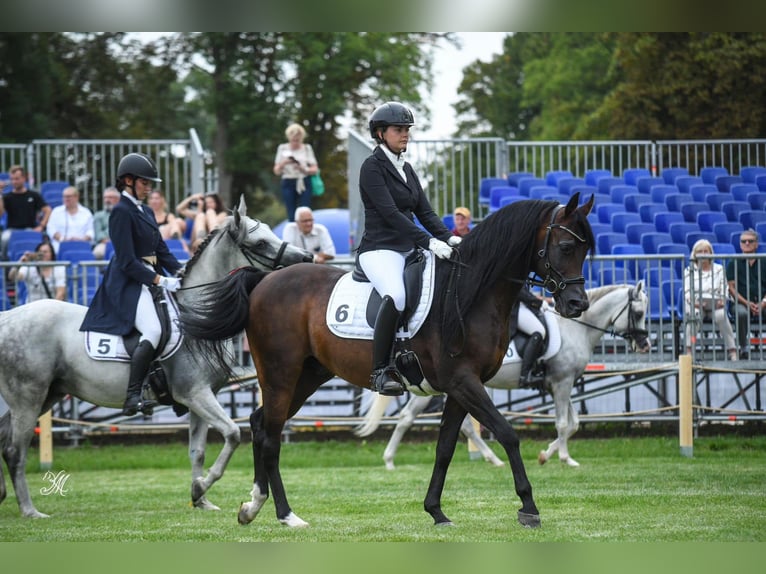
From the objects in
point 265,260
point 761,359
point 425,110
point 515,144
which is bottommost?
point 761,359

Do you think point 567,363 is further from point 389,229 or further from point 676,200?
point 389,229

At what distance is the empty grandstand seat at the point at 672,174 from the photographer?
17625 mm

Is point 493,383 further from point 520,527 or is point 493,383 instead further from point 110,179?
point 110,179

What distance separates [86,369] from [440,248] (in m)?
3.74

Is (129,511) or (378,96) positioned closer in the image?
(129,511)

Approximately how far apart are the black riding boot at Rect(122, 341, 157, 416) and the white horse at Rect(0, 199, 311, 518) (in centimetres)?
14

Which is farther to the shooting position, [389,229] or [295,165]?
[295,165]

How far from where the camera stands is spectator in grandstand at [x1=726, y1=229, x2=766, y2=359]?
46.8 ft

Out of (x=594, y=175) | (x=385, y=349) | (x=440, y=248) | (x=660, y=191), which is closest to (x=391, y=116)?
(x=440, y=248)

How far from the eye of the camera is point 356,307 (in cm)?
902

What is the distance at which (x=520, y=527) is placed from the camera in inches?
324

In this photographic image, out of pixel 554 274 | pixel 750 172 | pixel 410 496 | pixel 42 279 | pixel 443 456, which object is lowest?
pixel 410 496

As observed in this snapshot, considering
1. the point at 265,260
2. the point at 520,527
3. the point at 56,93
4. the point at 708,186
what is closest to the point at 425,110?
the point at 56,93
